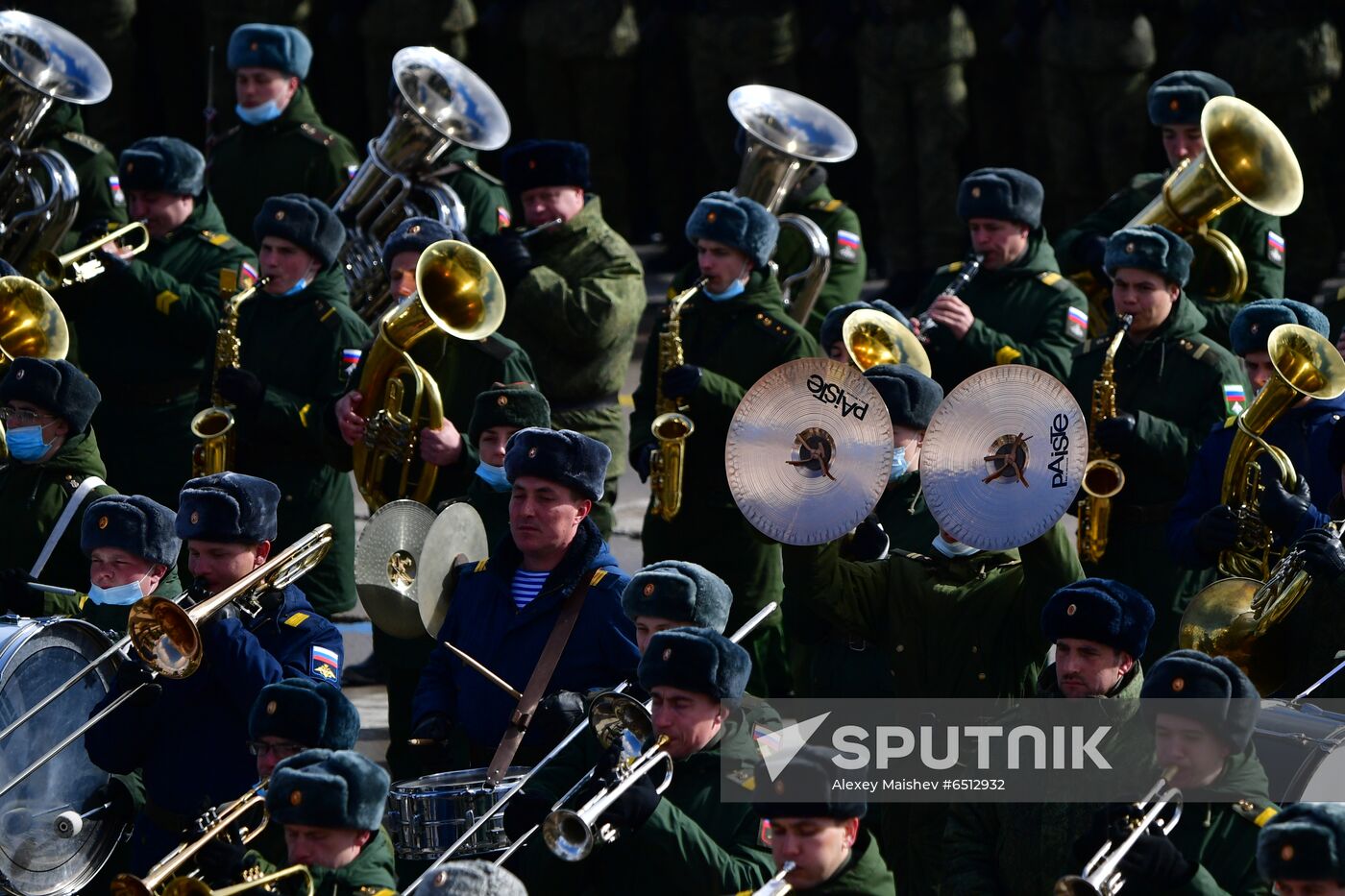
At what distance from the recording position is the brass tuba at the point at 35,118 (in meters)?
11.9

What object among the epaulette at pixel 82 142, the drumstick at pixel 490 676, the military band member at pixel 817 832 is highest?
the military band member at pixel 817 832

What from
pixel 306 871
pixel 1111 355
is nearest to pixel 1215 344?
pixel 1111 355

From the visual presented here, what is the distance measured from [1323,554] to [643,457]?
10.5 feet

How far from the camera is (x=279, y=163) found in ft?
41.4

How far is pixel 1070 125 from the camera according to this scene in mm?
15711

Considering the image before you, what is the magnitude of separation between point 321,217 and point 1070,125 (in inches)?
252

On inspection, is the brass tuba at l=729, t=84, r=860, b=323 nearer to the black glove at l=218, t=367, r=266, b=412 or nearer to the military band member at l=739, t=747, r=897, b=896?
the black glove at l=218, t=367, r=266, b=412

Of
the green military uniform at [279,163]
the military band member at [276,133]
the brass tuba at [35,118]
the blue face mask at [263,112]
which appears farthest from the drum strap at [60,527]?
the blue face mask at [263,112]

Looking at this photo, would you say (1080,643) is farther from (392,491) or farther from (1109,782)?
(392,491)

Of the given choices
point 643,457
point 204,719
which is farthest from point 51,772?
point 643,457

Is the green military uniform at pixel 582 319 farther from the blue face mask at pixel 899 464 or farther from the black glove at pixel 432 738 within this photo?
the black glove at pixel 432 738

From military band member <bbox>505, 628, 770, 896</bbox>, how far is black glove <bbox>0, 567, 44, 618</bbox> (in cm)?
227

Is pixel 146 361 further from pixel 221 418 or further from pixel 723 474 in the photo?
pixel 723 474

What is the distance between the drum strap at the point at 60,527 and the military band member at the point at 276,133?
374cm
